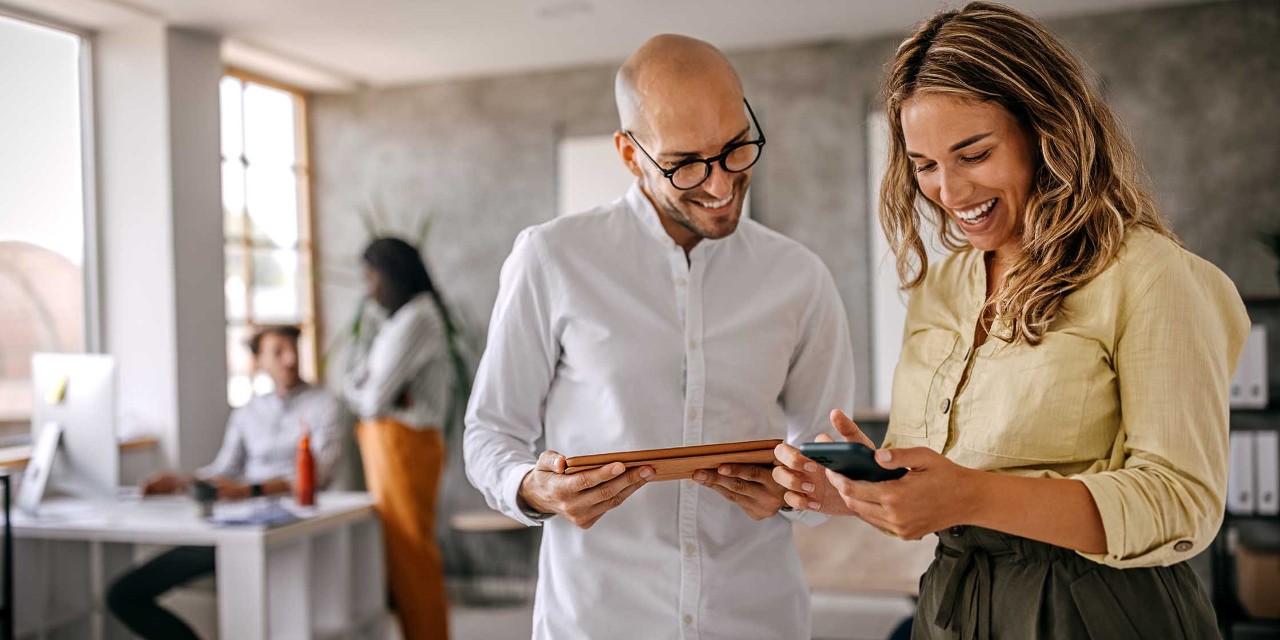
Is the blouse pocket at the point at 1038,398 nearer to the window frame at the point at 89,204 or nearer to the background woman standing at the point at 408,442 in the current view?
the background woman standing at the point at 408,442

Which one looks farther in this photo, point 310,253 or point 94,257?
point 310,253

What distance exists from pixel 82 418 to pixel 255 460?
772 mm

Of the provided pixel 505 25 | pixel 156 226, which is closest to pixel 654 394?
pixel 505 25

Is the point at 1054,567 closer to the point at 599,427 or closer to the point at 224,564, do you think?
the point at 599,427

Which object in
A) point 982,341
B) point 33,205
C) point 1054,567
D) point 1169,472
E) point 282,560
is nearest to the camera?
point 1169,472

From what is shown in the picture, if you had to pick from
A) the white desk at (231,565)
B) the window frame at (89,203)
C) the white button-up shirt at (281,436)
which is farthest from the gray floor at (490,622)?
the window frame at (89,203)

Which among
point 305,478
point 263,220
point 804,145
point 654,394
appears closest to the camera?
point 654,394

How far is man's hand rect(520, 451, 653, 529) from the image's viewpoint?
1351 millimetres

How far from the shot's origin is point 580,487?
139 centimetres

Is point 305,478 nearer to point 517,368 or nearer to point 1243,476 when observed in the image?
point 517,368

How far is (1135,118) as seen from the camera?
4.92m

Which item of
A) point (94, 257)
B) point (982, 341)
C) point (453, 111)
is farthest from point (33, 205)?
point (982, 341)

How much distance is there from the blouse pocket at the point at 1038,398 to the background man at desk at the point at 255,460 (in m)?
3.22

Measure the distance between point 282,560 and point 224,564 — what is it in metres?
0.28
